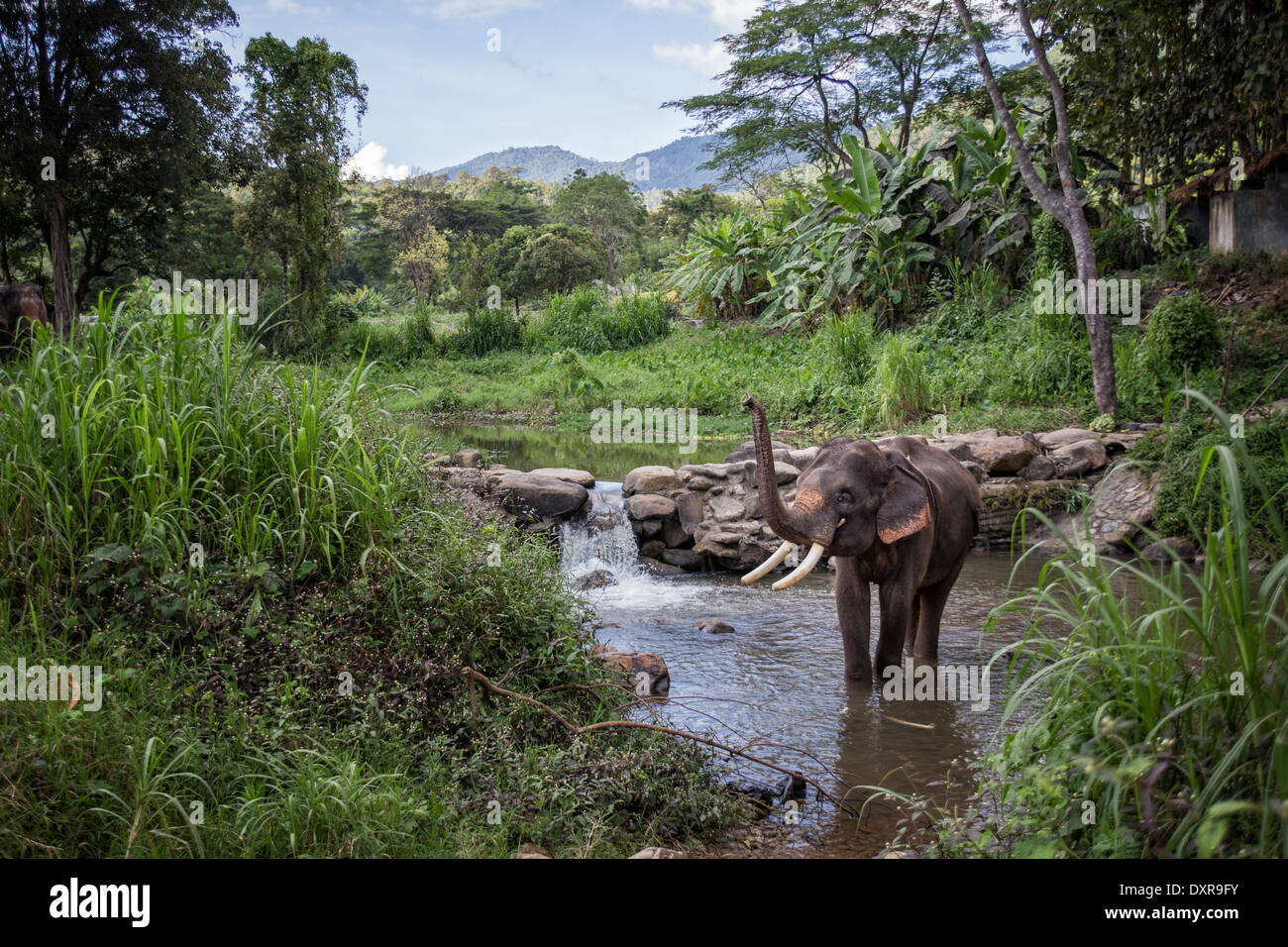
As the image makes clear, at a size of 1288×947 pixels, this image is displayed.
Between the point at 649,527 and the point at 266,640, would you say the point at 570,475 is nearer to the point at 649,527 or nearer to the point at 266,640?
the point at 649,527

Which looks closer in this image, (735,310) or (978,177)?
Result: (978,177)

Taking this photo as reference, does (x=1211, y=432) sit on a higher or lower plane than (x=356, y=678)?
higher

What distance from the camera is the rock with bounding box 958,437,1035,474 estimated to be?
33.2ft

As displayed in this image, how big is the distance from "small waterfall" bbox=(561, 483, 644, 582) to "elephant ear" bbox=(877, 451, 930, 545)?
4514 mm

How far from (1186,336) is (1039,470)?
9.95ft

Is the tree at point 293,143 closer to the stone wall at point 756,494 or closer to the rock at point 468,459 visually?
the rock at point 468,459

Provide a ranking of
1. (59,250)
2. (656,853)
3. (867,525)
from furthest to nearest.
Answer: (59,250) < (867,525) < (656,853)

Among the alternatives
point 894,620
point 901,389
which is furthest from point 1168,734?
point 901,389

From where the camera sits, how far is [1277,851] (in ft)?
7.27

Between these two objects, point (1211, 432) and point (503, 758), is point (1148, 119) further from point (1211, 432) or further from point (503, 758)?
point (503, 758)

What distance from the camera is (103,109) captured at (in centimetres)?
1407

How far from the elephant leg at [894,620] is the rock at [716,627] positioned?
1.84 meters

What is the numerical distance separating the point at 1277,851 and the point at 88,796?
352 centimetres
